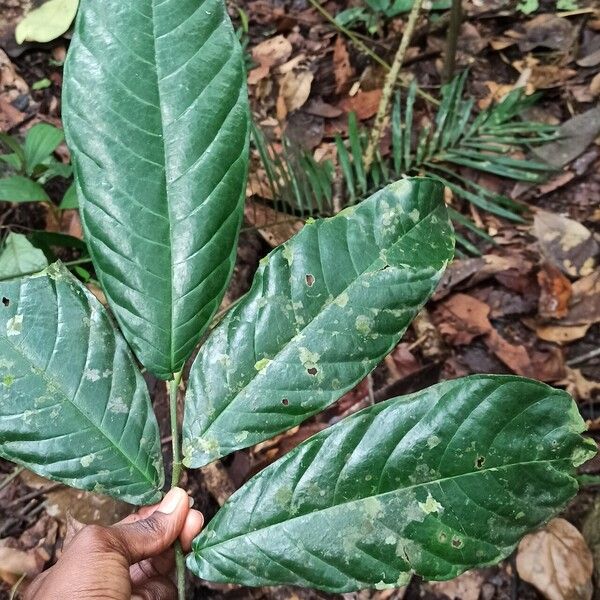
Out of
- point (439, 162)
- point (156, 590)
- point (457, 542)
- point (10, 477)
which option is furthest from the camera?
point (439, 162)

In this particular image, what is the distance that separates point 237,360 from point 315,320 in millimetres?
102

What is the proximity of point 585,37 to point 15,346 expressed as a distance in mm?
2397

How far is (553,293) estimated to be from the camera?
5.84 feet

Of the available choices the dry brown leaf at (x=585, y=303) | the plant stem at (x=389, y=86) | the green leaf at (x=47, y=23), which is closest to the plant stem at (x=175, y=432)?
the plant stem at (x=389, y=86)

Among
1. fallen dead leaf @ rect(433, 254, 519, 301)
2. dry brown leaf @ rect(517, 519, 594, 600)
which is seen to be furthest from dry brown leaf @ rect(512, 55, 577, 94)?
dry brown leaf @ rect(517, 519, 594, 600)

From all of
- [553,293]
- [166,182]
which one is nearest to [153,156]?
[166,182]

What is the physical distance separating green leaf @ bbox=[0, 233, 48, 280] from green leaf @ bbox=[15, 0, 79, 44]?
1.04 metres

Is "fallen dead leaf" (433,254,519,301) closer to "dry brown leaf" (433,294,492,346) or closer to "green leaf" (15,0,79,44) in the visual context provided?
"dry brown leaf" (433,294,492,346)

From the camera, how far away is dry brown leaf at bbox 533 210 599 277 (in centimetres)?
184

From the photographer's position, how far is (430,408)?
642 millimetres

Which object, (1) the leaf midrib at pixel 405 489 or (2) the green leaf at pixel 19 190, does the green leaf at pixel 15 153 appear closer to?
(2) the green leaf at pixel 19 190

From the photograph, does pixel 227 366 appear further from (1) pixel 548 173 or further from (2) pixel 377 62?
(2) pixel 377 62

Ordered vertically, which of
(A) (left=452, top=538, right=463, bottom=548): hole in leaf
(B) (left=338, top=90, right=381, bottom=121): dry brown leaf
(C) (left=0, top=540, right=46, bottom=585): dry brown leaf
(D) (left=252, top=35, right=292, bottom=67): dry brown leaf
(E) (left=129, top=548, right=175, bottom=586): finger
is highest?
(A) (left=452, top=538, right=463, bottom=548): hole in leaf

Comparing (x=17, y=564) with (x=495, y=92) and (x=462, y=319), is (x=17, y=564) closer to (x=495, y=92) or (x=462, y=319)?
(x=462, y=319)
